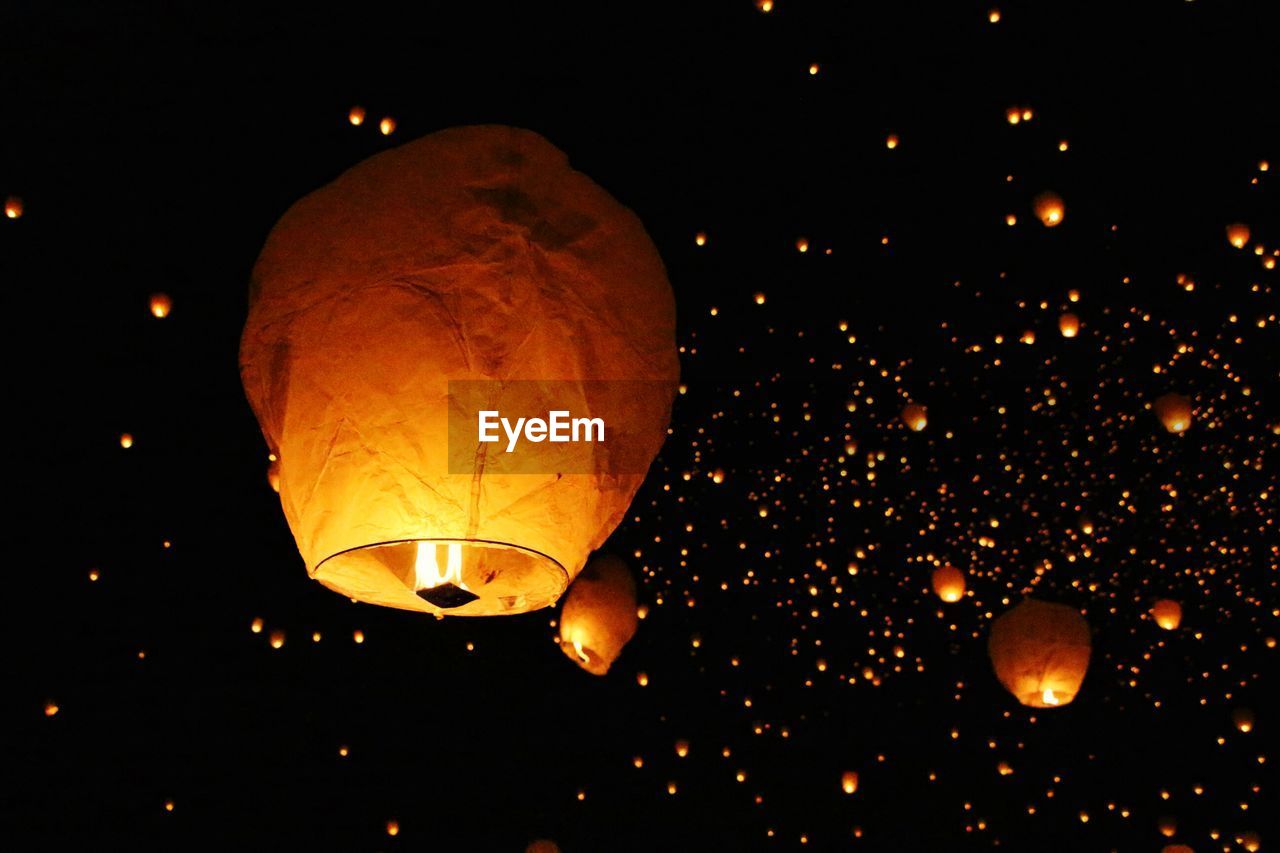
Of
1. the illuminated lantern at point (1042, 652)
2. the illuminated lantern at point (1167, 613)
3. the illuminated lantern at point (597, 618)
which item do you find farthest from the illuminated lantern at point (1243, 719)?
the illuminated lantern at point (597, 618)

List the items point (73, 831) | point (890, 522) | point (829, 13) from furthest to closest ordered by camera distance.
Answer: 1. point (890, 522)
2. point (829, 13)
3. point (73, 831)

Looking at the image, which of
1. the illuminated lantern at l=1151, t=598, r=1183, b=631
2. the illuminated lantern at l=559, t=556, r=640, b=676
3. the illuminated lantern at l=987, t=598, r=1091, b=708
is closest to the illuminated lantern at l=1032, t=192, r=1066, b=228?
the illuminated lantern at l=987, t=598, r=1091, b=708

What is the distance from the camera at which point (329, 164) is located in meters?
2.11

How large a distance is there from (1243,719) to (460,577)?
1.79m

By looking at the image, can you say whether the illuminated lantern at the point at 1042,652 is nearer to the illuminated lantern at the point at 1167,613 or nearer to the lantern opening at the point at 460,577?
the illuminated lantern at the point at 1167,613

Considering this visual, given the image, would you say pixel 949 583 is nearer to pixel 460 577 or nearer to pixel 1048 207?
pixel 1048 207

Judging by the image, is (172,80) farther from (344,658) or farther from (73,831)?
(73,831)

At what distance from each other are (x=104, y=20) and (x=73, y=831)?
1442 millimetres

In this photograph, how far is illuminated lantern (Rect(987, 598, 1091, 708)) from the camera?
195 cm

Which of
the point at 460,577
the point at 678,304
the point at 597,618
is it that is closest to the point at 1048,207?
the point at 678,304

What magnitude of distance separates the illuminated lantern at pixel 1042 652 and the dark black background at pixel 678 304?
0.28 meters

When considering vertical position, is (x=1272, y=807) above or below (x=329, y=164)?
below

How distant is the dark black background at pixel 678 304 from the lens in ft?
6.84

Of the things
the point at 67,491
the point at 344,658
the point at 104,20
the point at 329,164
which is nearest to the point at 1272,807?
the point at 344,658
